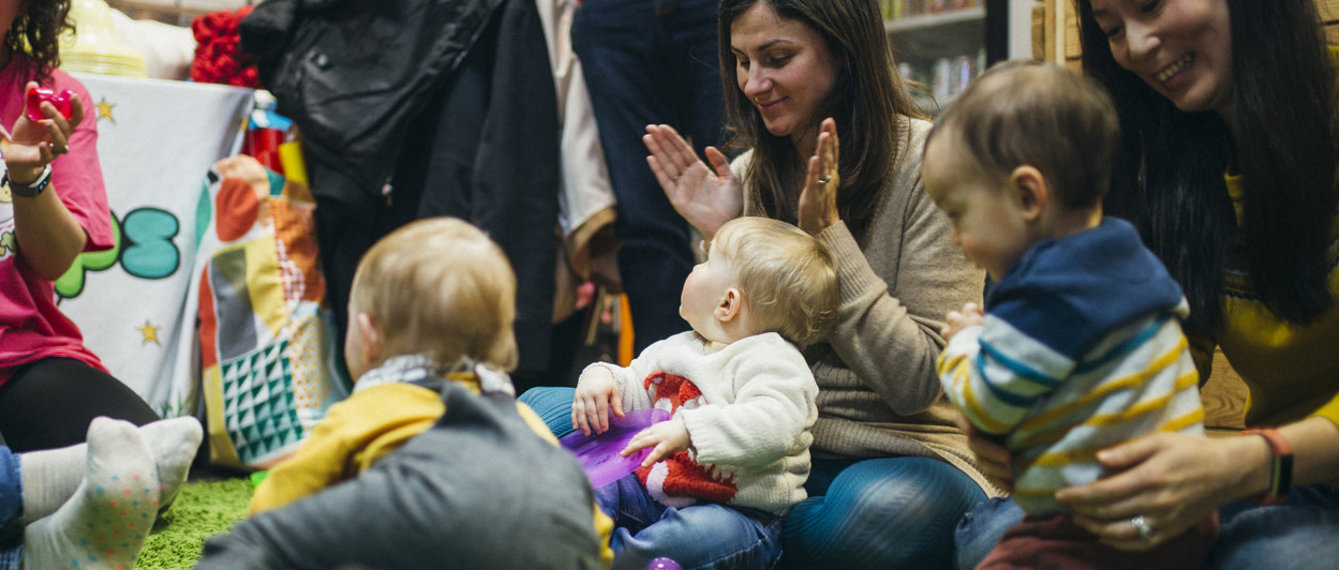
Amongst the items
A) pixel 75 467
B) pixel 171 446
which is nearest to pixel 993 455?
pixel 171 446

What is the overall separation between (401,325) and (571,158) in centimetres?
133

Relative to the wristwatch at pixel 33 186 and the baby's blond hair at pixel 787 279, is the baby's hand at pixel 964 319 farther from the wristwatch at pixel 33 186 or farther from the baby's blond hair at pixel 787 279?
the wristwatch at pixel 33 186

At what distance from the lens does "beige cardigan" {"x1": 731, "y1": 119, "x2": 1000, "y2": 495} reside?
114 centimetres

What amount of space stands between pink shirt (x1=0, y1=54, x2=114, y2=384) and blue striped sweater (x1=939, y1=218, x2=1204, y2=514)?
1.25 meters

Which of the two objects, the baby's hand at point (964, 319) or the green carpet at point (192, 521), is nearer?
the baby's hand at point (964, 319)

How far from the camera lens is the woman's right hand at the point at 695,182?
4.51 feet

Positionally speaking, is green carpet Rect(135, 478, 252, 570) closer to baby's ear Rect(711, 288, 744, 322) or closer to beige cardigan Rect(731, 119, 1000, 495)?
baby's ear Rect(711, 288, 744, 322)

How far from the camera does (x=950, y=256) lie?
122 centimetres

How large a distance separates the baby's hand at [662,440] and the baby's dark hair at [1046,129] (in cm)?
43

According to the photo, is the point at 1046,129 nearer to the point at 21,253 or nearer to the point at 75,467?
the point at 75,467

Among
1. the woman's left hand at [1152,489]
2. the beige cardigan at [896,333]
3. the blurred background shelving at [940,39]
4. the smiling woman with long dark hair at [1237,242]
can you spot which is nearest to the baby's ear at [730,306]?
the beige cardigan at [896,333]

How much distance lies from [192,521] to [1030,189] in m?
1.43

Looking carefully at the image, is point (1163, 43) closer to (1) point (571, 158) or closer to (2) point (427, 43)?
(1) point (571, 158)

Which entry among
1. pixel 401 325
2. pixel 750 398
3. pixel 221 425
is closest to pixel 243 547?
pixel 401 325
